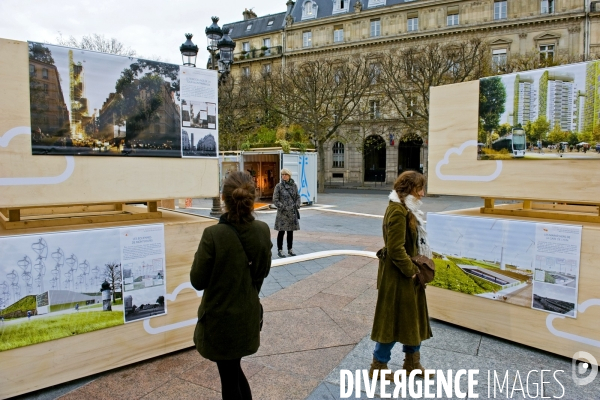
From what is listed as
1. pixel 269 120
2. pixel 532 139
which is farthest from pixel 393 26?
pixel 532 139

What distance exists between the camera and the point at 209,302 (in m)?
2.55

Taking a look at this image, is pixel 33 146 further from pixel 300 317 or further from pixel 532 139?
pixel 532 139

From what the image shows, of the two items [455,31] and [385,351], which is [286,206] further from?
[455,31]

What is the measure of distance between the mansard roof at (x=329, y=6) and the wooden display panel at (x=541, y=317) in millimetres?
42522

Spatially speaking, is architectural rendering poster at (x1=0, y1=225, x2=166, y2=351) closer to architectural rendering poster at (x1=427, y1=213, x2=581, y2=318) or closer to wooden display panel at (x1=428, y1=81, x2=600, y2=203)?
architectural rendering poster at (x1=427, y1=213, x2=581, y2=318)

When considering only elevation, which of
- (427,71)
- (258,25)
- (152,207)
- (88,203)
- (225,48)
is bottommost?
(152,207)

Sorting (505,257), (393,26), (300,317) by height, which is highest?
(393,26)

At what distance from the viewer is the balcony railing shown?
48997mm

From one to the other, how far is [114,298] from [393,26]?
43345mm

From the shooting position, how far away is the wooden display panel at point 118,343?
3168 mm

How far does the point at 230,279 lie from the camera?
250 centimetres

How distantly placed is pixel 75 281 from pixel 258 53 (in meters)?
51.2

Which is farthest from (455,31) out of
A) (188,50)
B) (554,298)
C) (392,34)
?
(554,298)

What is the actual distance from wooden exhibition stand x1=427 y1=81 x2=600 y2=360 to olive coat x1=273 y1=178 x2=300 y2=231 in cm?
412
